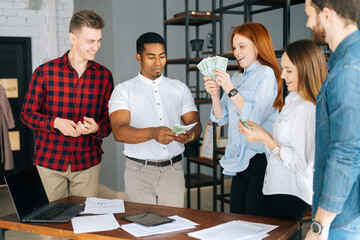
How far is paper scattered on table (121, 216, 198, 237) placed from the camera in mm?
1629

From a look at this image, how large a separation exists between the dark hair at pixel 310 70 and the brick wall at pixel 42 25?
4389 millimetres

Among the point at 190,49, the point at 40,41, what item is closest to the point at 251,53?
the point at 190,49

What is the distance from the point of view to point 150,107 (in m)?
2.41

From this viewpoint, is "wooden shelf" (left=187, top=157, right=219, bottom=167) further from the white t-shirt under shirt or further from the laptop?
the laptop

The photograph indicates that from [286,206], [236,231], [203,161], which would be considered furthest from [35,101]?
[203,161]

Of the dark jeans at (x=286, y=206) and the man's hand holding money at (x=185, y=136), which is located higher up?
the man's hand holding money at (x=185, y=136)

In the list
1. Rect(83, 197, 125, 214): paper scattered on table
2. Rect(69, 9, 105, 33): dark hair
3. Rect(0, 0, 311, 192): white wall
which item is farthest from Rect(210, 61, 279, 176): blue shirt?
Rect(0, 0, 311, 192): white wall

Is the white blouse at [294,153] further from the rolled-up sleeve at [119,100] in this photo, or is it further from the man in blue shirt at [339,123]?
the rolled-up sleeve at [119,100]

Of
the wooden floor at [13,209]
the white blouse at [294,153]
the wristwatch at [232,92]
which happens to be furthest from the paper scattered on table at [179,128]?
the wooden floor at [13,209]

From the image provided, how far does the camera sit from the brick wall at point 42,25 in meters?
5.26

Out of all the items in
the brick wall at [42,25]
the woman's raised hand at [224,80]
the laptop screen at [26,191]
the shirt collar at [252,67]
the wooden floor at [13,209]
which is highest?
the brick wall at [42,25]

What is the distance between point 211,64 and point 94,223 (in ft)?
3.45

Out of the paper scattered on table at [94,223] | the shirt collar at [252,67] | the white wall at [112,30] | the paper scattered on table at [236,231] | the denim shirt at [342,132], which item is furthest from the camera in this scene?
the white wall at [112,30]

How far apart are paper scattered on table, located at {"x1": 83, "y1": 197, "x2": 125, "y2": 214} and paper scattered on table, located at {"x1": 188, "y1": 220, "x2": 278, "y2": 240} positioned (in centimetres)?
51
